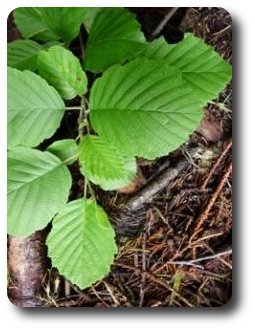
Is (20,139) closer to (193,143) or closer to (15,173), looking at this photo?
(15,173)

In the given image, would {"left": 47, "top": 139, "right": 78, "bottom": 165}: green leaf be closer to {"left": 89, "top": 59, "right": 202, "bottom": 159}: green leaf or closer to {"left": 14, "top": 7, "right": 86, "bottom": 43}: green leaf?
{"left": 89, "top": 59, "right": 202, "bottom": 159}: green leaf

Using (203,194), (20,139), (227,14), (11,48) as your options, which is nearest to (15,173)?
(20,139)

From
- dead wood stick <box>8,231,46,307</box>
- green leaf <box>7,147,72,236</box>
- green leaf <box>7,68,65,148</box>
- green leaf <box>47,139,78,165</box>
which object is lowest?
dead wood stick <box>8,231,46,307</box>

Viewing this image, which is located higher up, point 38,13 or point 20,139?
point 38,13

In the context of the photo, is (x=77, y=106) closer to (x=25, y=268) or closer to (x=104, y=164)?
(x=104, y=164)

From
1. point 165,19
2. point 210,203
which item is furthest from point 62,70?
point 210,203

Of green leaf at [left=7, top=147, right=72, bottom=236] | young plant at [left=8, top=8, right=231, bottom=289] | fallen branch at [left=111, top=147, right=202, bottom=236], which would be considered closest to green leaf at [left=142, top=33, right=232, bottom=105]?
young plant at [left=8, top=8, right=231, bottom=289]

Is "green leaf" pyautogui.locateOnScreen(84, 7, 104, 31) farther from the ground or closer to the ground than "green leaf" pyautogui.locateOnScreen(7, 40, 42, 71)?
farther from the ground

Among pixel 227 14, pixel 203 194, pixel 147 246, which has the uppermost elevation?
pixel 227 14
